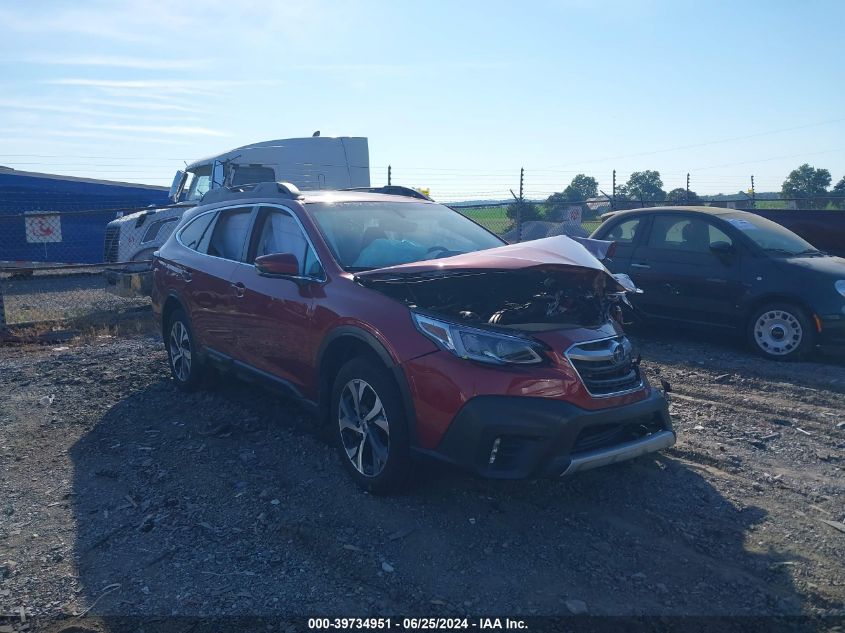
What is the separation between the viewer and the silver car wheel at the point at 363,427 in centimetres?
444

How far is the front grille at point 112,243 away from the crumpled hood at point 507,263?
11674 mm

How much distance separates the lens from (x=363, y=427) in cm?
457

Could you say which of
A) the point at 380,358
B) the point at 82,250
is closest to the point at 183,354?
the point at 380,358

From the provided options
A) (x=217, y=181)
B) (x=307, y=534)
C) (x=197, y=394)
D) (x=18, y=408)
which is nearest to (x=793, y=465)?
(x=307, y=534)

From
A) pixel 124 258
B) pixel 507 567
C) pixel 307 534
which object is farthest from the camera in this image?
pixel 124 258

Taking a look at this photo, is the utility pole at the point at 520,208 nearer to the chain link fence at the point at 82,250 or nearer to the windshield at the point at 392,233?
the chain link fence at the point at 82,250

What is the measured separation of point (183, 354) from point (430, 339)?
3736mm

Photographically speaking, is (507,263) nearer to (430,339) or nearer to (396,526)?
(430,339)

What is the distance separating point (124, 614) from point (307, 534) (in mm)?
1032

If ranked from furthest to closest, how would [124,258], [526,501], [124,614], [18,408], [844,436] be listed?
1. [124,258]
2. [18,408]
3. [844,436]
4. [526,501]
5. [124,614]

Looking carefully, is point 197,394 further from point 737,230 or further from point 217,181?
point 217,181

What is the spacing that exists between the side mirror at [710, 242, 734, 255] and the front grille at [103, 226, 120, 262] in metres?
11.2

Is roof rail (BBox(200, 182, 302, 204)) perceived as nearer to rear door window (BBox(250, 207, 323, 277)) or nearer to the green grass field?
rear door window (BBox(250, 207, 323, 277))

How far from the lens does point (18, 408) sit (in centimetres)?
679
